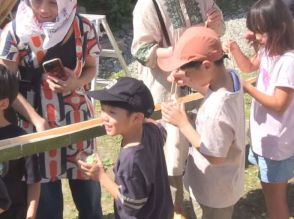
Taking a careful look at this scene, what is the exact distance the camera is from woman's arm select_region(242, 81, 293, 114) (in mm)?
2975

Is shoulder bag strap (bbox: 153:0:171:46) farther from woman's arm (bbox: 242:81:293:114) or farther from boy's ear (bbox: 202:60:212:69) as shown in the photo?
boy's ear (bbox: 202:60:212:69)

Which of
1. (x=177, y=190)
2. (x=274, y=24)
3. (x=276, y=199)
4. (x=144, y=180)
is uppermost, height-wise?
(x=274, y=24)

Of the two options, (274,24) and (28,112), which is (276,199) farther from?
(28,112)

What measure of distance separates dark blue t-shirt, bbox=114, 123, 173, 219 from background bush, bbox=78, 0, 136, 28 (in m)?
7.62

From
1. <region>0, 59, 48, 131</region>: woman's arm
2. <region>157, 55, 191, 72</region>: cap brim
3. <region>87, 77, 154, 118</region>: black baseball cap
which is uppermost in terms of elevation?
<region>157, 55, 191, 72</region>: cap brim

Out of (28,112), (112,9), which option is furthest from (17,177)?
(112,9)

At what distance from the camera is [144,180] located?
2387 mm

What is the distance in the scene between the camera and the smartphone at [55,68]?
2693mm

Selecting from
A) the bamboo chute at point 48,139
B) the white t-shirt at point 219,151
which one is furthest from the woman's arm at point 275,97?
the bamboo chute at point 48,139

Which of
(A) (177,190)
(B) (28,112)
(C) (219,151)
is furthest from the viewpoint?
(A) (177,190)

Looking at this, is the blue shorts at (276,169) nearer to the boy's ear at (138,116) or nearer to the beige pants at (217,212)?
the beige pants at (217,212)

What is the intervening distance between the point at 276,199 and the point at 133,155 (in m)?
1.34

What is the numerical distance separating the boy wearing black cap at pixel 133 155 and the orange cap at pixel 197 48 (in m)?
0.21

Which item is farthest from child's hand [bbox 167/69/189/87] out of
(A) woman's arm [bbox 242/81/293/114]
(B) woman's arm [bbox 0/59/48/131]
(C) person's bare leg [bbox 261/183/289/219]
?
(C) person's bare leg [bbox 261/183/289/219]
